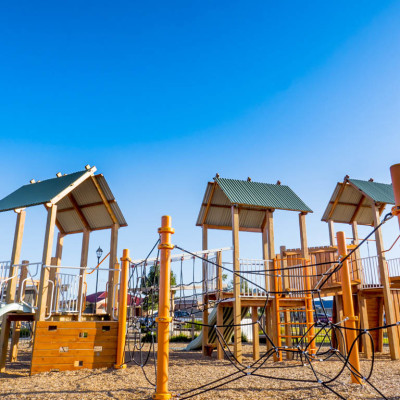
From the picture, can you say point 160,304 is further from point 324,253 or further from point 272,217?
Result: point 324,253

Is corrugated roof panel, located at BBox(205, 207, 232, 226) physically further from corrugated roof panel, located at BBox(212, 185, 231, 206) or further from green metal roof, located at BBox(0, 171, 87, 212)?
green metal roof, located at BBox(0, 171, 87, 212)

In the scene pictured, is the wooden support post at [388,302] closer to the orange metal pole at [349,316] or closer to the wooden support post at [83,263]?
the orange metal pole at [349,316]

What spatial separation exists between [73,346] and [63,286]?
190 centimetres

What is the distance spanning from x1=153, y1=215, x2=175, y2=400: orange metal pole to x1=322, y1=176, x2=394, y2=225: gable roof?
997 cm

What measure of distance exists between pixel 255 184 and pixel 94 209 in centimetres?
547

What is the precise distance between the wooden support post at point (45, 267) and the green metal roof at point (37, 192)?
1.43ft

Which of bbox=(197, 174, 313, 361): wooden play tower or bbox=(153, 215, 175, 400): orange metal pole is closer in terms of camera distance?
bbox=(153, 215, 175, 400): orange metal pole

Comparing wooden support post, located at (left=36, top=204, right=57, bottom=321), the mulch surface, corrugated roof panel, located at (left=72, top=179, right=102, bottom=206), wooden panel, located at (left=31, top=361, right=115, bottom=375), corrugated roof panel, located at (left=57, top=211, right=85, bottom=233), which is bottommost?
the mulch surface

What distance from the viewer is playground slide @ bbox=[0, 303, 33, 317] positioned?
8.42 meters

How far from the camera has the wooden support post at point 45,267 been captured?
8.62m

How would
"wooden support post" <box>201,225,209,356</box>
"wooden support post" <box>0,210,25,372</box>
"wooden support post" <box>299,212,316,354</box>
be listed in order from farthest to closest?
"wooden support post" <box>201,225,209,356</box>
"wooden support post" <box>299,212,316,354</box>
"wooden support post" <box>0,210,25,372</box>

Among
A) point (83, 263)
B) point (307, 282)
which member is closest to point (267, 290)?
point (307, 282)

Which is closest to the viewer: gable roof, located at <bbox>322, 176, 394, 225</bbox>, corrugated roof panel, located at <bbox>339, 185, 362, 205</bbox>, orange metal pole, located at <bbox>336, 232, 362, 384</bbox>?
orange metal pole, located at <bbox>336, 232, 362, 384</bbox>

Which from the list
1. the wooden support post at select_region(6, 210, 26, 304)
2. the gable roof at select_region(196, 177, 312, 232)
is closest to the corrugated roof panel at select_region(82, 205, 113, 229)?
the wooden support post at select_region(6, 210, 26, 304)
